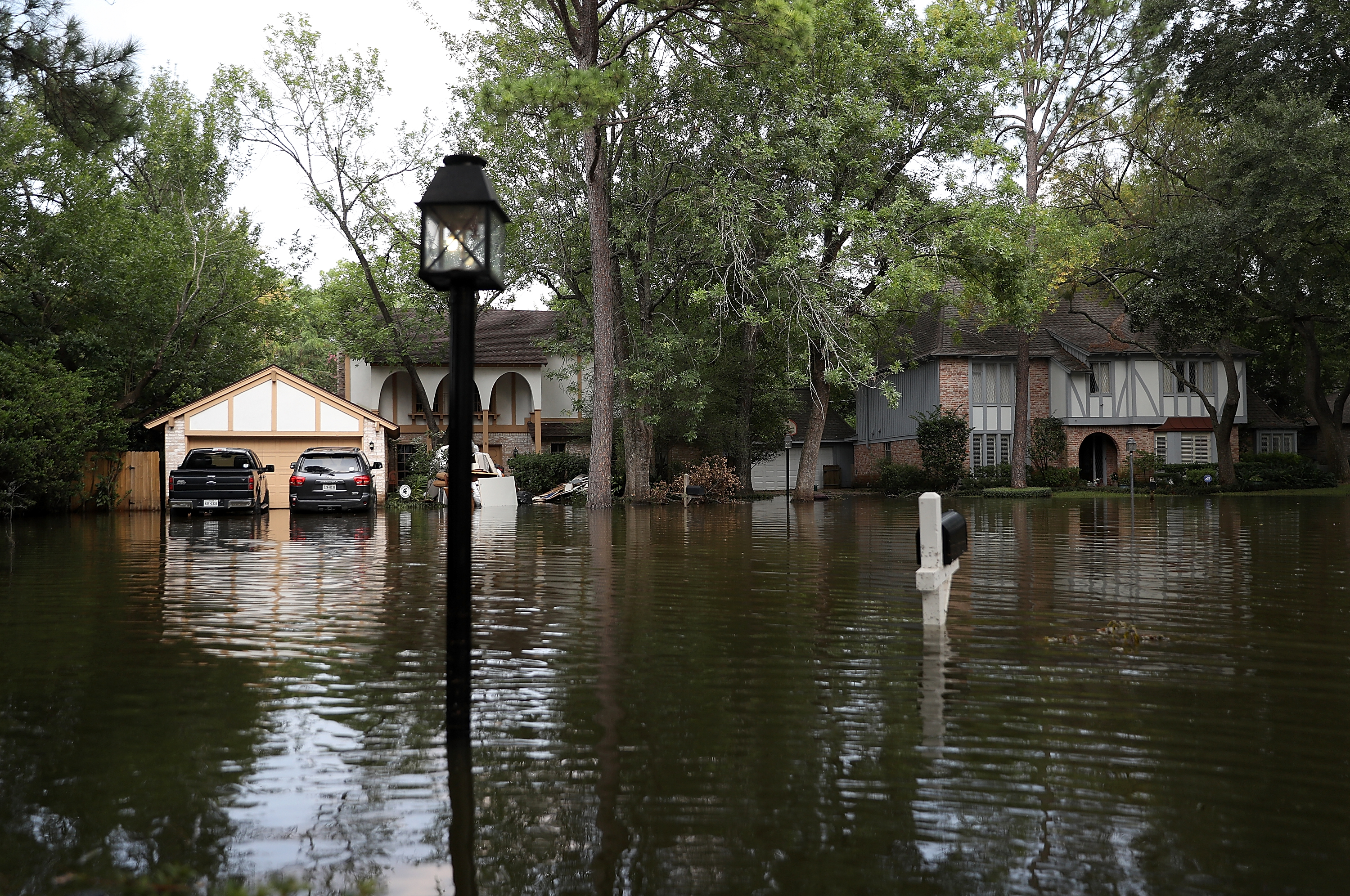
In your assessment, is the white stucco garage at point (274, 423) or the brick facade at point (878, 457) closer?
the white stucco garage at point (274, 423)

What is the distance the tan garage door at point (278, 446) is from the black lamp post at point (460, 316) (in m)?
28.7

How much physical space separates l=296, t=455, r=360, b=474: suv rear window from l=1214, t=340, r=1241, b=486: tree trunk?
106ft

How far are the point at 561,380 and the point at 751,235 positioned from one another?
65.5 feet

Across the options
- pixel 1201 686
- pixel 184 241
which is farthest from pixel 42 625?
pixel 184 241

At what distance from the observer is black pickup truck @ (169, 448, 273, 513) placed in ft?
82.0

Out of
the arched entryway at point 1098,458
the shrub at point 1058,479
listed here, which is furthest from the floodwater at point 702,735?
the arched entryway at point 1098,458

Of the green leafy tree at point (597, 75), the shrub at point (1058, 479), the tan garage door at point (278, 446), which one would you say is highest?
the green leafy tree at point (597, 75)

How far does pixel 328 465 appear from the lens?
2717 cm

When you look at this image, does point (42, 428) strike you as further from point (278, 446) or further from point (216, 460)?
point (278, 446)

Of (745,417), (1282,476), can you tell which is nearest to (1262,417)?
(1282,476)

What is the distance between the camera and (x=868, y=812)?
3.65 meters

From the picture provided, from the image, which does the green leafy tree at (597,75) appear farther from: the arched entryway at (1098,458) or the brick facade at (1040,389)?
the arched entryway at (1098,458)

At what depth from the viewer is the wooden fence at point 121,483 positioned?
29.3m

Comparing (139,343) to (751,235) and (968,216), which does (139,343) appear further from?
(968,216)
